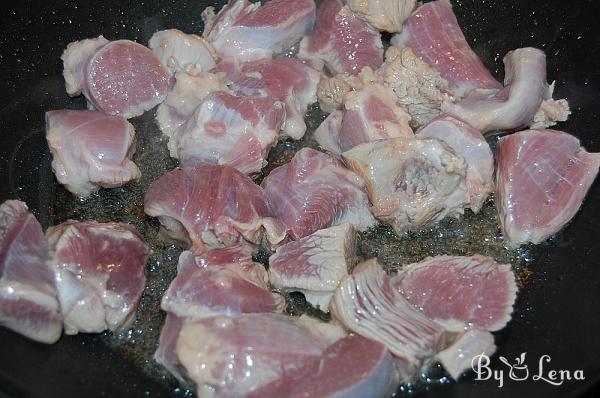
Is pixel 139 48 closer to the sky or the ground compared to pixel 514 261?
closer to the sky

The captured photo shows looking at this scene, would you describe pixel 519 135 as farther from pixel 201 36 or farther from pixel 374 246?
pixel 201 36

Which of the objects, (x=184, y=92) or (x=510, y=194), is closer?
(x=510, y=194)

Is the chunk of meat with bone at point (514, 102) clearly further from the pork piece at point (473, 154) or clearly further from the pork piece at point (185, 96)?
the pork piece at point (185, 96)

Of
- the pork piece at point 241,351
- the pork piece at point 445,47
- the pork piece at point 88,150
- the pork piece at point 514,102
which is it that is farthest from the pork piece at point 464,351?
the pork piece at point 88,150

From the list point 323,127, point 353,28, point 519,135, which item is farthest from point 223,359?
point 353,28

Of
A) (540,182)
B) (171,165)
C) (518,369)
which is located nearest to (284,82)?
(171,165)

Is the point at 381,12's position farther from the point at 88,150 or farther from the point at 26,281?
the point at 26,281

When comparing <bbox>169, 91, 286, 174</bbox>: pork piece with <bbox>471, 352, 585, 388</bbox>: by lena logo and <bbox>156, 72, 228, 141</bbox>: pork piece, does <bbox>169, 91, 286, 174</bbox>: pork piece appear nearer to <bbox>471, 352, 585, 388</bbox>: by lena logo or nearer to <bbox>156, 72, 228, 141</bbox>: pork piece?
<bbox>156, 72, 228, 141</bbox>: pork piece
